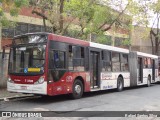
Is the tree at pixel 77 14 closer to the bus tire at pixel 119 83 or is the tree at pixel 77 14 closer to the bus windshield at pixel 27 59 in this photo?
the bus tire at pixel 119 83

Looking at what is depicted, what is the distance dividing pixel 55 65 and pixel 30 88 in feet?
4.85

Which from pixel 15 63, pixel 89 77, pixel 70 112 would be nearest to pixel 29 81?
pixel 15 63

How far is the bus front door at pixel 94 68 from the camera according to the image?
656 inches

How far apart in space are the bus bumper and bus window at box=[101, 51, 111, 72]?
573 cm

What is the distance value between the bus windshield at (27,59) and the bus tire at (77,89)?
8.08ft

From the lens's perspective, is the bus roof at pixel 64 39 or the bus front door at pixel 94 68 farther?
the bus front door at pixel 94 68

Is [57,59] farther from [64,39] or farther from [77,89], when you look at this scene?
[77,89]

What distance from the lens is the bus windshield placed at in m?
13.1

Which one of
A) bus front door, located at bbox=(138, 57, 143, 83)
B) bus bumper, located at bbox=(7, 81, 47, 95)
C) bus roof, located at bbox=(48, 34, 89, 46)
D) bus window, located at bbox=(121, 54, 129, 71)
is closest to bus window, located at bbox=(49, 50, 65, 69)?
Result: bus roof, located at bbox=(48, 34, 89, 46)

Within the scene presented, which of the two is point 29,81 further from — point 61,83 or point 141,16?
point 141,16

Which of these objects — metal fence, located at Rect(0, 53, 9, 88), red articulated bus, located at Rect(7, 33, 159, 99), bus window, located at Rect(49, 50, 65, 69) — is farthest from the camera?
metal fence, located at Rect(0, 53, 9, 88)

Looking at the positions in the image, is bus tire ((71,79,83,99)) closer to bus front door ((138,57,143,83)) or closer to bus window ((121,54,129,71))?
bus window ((121,54,129,71))

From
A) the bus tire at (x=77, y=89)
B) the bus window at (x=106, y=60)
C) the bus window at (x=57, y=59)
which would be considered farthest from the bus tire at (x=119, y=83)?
the bus window at (x=57, y=59)

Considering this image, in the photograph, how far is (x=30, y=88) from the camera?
1312cm
